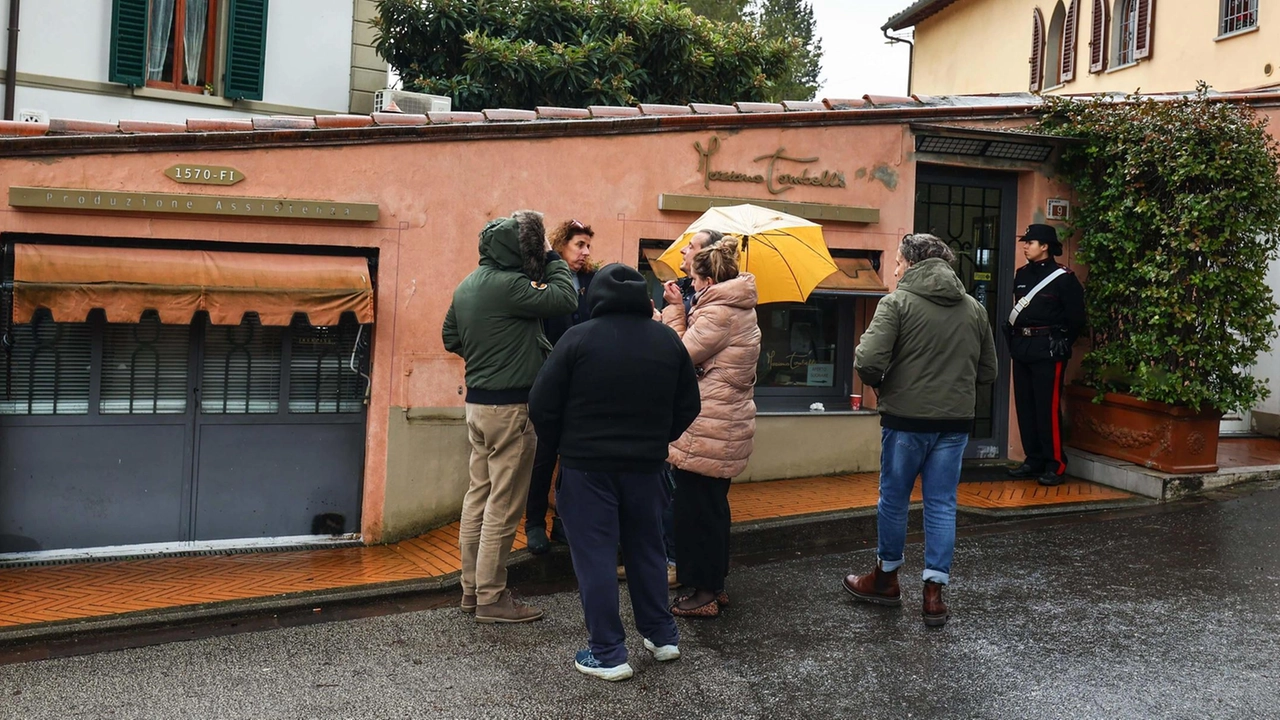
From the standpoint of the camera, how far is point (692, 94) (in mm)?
15492

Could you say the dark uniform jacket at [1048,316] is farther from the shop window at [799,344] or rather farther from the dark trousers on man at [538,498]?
the dark trousers on man at [538,498]

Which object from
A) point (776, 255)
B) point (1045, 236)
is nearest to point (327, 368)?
point (776, 255)

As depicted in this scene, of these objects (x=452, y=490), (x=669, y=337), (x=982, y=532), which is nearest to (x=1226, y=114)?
(x=982, y=532)

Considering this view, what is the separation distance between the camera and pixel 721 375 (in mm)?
5555

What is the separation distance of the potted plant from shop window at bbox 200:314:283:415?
634cm

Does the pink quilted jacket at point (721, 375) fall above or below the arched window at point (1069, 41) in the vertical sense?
below

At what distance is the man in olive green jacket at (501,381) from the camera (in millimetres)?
5516

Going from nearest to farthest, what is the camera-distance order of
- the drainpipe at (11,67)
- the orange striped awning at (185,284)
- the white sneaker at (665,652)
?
the white sneaker at (665,652), the orange striped awning at (185,284), the drainpipe at (11,67)

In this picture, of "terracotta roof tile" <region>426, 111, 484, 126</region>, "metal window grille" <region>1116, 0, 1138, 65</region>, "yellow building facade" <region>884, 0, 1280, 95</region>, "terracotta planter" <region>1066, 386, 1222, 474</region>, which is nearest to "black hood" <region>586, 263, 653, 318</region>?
"terracotta roof tile" <region>426, 111, 484, 126</region>

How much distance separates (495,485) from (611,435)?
3.50 feet

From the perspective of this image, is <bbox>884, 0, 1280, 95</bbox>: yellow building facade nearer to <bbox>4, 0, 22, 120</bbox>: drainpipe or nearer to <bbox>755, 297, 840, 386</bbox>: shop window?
<bbox>755, 297, 840, 386</bbox>: shop window

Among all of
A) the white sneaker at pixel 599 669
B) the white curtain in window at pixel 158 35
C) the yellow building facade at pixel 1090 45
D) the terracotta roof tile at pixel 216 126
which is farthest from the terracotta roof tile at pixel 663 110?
the white curtain in window at pixel 158 35

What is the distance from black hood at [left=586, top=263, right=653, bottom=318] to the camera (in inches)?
186

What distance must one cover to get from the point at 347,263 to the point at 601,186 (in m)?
1.92
